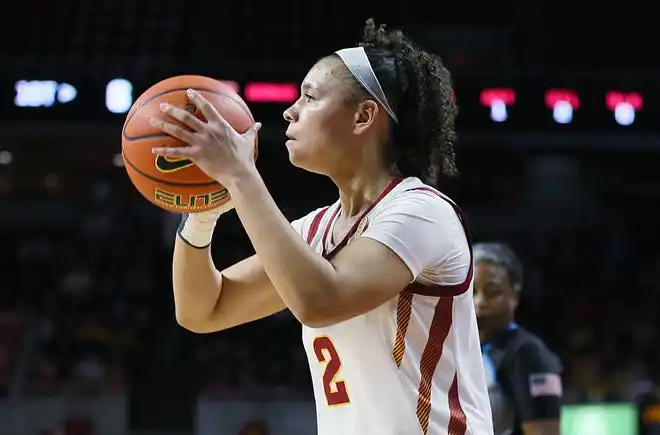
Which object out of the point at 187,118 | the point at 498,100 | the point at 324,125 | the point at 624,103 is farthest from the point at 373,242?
the point at 624,103

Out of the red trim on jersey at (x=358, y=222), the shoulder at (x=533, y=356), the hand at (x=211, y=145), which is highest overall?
the hand at (x=211, y=145)

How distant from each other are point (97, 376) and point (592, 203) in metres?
6.35

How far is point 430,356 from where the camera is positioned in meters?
2.13

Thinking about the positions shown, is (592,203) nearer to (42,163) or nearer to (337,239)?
(42,163)

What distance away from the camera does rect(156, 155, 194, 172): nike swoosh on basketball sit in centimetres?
221

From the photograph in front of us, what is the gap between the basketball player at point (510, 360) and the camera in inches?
137

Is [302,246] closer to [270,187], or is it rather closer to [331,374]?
[331,374]

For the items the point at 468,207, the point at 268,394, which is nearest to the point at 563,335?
the point at 468,207

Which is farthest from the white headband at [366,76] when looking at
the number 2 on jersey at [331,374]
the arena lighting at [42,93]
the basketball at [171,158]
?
the arena lighting at [42,93]

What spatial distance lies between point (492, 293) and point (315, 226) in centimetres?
152

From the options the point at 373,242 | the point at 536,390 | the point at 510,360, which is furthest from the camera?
the point at 510,360

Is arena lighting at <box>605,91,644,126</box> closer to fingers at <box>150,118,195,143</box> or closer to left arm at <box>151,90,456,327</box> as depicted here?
left arm at <box>151,90,456,327</box>

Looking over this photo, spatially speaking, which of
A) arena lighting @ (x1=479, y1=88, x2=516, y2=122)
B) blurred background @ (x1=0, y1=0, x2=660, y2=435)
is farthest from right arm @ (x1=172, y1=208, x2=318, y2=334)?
arena lighting @ (x1=479, y1=88, x2=516, y2=122)

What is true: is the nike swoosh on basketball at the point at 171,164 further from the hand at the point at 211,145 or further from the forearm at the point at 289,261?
the forearm at the point at 289,261
